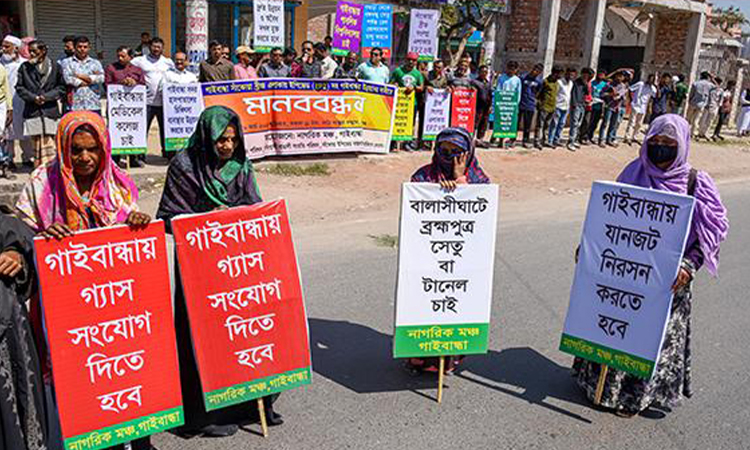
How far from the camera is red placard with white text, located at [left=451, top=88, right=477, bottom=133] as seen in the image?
44.7 feet

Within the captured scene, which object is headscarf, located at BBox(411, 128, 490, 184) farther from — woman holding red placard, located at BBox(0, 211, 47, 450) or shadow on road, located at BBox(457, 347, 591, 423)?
woman holding red placard, located at BBox(0, 211, 47, 450)

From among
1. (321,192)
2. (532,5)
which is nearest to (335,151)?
(321,192)

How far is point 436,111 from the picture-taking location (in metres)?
13.4

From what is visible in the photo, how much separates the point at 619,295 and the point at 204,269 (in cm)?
257

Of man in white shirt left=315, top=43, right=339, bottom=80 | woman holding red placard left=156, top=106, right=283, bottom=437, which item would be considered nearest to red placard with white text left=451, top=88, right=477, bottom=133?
man in white shirt left=315, top=43, right=339, bottom=80

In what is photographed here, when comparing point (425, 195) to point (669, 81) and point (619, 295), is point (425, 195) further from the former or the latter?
point (669, 81)

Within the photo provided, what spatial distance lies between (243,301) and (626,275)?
2.38m

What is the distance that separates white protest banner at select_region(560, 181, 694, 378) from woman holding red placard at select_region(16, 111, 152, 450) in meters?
2.75

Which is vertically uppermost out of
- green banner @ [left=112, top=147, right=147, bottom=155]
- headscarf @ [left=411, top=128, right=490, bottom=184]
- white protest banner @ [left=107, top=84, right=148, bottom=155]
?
headscarf @ [left=411, top=128, right=490, bottom=184]

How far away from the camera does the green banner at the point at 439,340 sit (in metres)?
4.36

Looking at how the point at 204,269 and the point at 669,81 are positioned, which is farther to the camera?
the point at 669,81

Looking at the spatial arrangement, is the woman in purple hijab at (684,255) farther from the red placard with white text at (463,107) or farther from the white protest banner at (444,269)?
the red placard with white text at (463,107)

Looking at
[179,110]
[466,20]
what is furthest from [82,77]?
[466,20]

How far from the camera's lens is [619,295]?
4.23 metres
